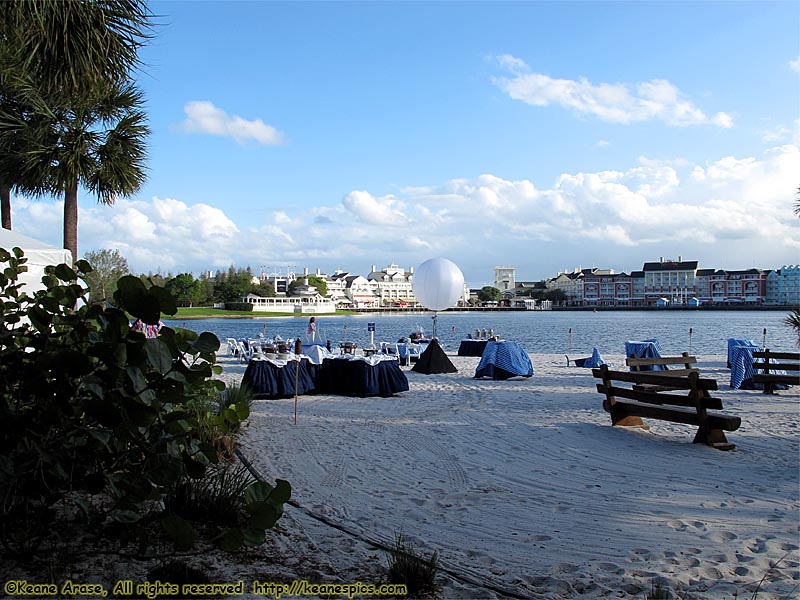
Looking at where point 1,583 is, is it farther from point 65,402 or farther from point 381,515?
point 381,515

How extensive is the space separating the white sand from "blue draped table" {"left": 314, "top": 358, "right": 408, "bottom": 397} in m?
2.12

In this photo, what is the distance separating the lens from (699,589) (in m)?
3.49

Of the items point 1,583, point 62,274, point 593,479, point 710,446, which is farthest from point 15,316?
A: point 710,446

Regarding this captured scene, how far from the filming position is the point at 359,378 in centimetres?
1268

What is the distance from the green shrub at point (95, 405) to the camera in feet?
9.48

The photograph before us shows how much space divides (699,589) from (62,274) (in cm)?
398

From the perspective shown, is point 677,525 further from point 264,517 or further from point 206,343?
point 206,343

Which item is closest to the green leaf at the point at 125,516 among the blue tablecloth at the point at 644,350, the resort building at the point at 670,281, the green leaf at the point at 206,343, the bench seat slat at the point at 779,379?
the green leaf at the point at 206,343

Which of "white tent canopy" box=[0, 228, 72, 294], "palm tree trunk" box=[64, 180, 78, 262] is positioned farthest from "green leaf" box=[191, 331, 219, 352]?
"palm tree trunk" box=[64, 180, 78, 262]

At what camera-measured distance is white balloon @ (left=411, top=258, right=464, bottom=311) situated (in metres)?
17.2

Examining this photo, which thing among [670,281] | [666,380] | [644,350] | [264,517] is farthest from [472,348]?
[670,281]

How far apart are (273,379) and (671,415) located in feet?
24.7

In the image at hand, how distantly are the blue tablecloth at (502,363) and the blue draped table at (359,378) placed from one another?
3.53 meters

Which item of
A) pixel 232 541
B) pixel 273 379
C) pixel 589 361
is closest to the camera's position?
pixel 232 541
